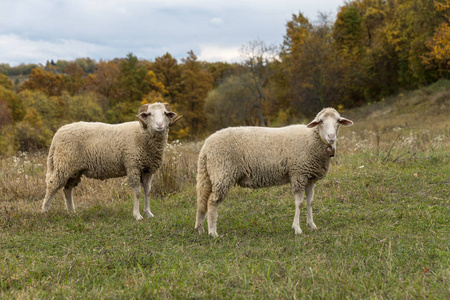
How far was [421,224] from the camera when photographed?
6195 mm

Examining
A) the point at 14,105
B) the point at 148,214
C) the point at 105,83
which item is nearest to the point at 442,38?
the point at 148,214

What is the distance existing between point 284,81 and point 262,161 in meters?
44.0

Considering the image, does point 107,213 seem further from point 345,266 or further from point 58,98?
point 58,98

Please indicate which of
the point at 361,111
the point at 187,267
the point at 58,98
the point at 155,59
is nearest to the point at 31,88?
the point at 58,98

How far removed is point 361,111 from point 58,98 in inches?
1493

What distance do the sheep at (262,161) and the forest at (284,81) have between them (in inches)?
1215

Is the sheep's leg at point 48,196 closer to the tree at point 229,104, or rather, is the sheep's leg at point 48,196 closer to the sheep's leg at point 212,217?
the sheep's leg at point 212,217

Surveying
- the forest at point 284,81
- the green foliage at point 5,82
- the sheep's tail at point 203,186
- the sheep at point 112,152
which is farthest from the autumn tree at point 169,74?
the sheep's tail at point 203,186

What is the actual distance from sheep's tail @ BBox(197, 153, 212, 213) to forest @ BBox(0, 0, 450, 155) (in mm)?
30658

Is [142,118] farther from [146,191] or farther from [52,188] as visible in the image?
[52,188]

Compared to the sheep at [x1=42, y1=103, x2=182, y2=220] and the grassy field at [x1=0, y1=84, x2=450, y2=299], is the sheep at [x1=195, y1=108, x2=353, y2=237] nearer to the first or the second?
the grassy field at [x1=0, y1=84, x2=450, y2=299]

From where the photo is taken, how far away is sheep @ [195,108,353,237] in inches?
245

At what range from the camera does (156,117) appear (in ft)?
24.1

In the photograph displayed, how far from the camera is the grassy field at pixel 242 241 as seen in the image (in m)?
3.93
